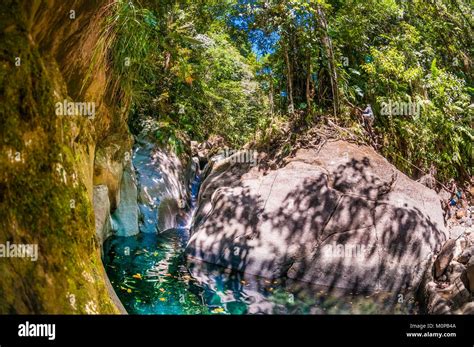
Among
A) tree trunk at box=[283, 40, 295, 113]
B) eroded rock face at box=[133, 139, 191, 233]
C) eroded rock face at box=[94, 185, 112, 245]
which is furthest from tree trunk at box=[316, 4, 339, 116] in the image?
eroded rock face at box=[94, 185, 112, 245]

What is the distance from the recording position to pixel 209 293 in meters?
6.14

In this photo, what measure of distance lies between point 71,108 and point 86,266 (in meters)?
1.61

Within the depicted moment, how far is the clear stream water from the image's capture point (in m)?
→ 5.61

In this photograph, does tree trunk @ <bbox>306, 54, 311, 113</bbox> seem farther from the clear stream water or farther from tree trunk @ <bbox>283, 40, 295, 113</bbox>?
the clear stream water

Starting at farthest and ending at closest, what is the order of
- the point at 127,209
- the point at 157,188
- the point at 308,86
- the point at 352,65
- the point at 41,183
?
1. the point at 352,65
2. the point at 308,86
3. the point at 157,188
4. the point at 127,209
5. the point at 41,183

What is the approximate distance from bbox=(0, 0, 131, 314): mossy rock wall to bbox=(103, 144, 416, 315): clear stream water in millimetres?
2459

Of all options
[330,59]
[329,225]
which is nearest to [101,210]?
[329,225]

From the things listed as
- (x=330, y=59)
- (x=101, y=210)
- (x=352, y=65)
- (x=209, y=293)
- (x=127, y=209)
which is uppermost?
(x=352, y=65)

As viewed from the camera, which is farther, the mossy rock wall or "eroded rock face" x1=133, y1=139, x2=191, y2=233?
"eroded rock face" x1=133, y1=139, x2=191, y2=233

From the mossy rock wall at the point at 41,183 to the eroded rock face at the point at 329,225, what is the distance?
4.31 metres

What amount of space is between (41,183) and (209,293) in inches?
157

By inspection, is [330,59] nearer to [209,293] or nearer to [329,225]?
[329,225]

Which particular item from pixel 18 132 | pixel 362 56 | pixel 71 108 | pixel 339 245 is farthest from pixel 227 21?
pixel 18 132

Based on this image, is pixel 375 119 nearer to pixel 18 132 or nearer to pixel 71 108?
pixel 71 108
